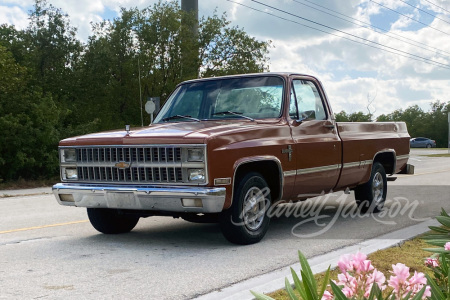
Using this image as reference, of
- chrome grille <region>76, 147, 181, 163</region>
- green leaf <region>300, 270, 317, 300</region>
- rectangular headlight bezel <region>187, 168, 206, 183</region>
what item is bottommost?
rectangular headlight bezel <region>187, 168, 206, 183</region>

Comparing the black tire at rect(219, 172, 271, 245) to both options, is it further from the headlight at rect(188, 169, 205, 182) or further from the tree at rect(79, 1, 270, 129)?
the tree at rect(79, 1, 270, 129)

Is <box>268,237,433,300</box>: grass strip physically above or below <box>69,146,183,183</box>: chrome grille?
below

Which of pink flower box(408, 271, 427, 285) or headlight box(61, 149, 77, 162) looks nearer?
pink flower box(408, 271, 427, 285)

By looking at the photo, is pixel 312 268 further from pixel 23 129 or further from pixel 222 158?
pixel 23 129

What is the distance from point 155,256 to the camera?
618 centimetres

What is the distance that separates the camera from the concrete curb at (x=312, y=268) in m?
4.63

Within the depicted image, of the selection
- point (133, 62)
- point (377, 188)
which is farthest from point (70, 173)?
point (133, 62)

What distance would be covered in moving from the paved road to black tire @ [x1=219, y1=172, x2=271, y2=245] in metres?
0.16

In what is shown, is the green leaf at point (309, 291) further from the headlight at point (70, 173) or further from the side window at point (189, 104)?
the side window at point (189, 104)

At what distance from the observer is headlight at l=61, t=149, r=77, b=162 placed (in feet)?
23.7

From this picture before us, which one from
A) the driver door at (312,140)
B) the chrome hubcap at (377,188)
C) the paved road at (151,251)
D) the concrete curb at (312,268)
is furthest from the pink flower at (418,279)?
the chrome hubcap at (377,188)

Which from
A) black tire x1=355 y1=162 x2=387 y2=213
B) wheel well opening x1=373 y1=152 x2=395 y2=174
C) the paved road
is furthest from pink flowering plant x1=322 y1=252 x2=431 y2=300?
wheel well opening x1=373 y1=152 x2=395 y2=174

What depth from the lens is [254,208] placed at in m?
6.75

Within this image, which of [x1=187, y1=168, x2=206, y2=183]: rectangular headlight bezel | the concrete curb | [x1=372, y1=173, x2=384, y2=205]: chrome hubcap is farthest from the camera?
[x1=372, y1=173, x2=384, y2=205]: chrome hubcap
